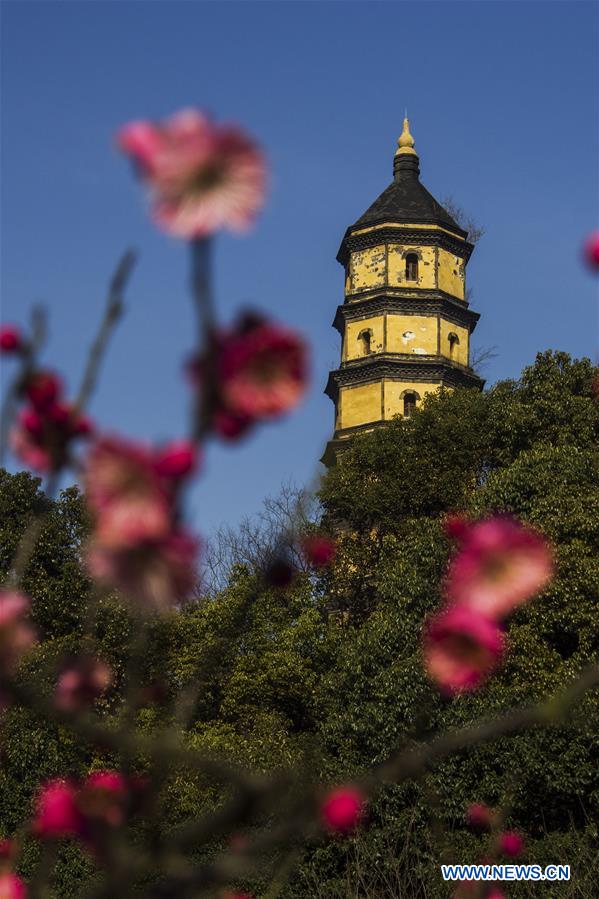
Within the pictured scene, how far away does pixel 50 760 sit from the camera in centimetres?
1780

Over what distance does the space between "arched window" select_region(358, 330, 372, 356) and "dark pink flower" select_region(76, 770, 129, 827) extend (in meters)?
28.7

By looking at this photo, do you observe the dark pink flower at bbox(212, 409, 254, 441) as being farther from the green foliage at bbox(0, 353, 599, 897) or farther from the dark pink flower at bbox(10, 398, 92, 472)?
the green foliage at bbox(0, 353, 599, 897)

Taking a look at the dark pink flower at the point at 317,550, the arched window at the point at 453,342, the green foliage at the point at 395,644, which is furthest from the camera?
the arched window at the point at 453,342

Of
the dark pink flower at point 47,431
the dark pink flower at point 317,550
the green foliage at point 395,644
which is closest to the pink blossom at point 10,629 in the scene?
the dark pink flower at point 47,431

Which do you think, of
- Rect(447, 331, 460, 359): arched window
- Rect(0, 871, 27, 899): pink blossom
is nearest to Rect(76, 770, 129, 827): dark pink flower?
Rect(0, 871, 27, 899): pink blossom

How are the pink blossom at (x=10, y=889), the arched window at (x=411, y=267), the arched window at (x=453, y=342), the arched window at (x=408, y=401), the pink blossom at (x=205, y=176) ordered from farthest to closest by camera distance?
the arched window at (x=411, y=267)
the arched window at (x=453, y=342)
the arched window at (x=408, y=401)
the pink blossom at (x=10, y=889)
the pink blossom at (x=205, y=176)

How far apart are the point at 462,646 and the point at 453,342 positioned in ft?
97.4

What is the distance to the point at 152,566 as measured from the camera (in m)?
1.61

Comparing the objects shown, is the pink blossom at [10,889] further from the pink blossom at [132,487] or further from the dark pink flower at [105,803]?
the pink blossom at [132,487]

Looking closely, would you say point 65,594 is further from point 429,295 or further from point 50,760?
point 429,295

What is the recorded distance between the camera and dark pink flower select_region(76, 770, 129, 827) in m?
2.10

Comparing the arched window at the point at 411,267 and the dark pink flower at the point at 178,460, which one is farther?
the arched window at the point at 411,267

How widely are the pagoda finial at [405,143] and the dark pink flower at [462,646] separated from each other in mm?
33945

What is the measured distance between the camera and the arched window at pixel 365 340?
31047 millimetres
